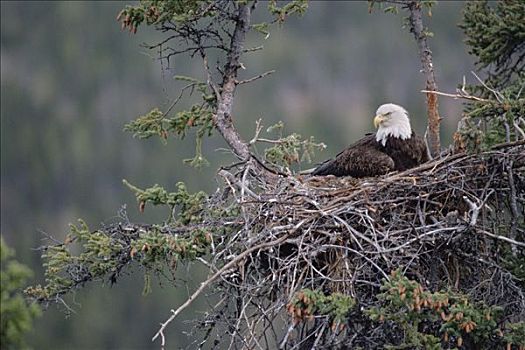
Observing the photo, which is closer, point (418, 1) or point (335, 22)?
point (418, 1)

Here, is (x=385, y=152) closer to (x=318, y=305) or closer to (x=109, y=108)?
(x=318, y=305)

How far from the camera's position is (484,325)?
5.76 m

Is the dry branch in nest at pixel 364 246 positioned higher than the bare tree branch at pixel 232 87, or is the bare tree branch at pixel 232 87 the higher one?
the bare tree branch at pixel 232 87

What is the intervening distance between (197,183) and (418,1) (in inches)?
767

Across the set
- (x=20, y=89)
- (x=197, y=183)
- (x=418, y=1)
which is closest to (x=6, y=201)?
(x=20, y=89)

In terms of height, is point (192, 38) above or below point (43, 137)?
below

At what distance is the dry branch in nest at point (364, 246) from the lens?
6.09 m

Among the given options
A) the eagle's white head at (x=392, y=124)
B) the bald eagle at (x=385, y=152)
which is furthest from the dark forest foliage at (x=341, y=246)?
the eagle's white head at (x=392, y=124)

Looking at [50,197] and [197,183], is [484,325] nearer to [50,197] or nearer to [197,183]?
[197,183]

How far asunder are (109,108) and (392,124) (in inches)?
1117

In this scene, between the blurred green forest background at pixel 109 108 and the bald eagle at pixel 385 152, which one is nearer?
the bald eagle at pixel 385 152

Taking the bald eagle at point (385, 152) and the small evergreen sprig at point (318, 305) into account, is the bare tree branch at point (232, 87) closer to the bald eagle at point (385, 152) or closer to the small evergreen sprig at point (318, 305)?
the bald eagle at point (385, 152)

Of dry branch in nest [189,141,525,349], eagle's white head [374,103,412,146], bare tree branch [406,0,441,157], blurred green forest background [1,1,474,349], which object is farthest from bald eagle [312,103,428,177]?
blurred green forest background [1,1,474,349]

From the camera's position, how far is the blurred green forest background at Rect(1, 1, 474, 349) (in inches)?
1136
